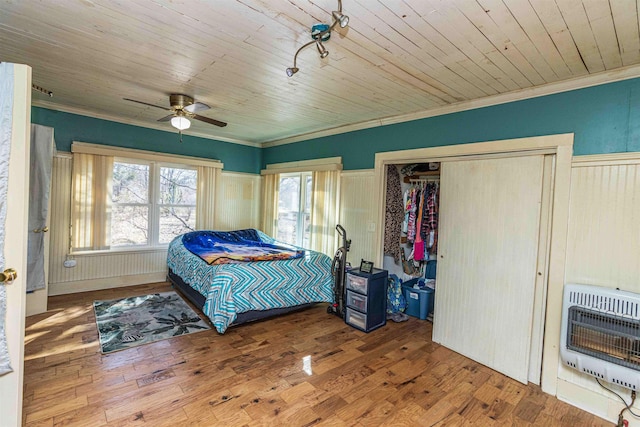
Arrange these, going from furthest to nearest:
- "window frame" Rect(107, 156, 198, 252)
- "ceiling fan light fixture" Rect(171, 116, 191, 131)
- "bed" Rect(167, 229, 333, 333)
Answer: "window frame" Rect(107, 156, 198, 252)
"ceiling fan light fixture" Rect(171, 116, 191, 131)
"bed" Rect(167, 229, 333, 333)

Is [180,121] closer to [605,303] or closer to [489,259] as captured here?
[489,259]

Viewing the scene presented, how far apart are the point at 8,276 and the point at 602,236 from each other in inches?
141

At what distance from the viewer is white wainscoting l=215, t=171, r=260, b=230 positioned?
211 inches

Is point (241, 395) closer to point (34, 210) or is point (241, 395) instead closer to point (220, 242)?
point (220, 242)

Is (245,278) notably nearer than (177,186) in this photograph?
Yes

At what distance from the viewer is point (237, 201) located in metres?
5.57


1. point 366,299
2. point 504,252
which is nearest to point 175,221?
point 366,299

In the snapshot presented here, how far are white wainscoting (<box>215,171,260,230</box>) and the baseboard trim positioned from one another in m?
1.25

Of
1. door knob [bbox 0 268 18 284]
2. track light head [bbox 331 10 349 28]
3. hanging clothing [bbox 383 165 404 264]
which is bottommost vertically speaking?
door knob [bbox 0 268 18 284]

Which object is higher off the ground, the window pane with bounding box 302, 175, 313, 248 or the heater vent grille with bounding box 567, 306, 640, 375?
the window pane with bounding box 302, 175, 313, 248

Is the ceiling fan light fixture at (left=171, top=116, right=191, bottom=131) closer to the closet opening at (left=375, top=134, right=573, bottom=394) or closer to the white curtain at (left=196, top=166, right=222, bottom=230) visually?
the white curtain at (left=196, top=166, right=222, bottom=230)

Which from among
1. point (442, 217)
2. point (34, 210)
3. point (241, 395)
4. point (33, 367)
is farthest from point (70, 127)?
point (442, 217)

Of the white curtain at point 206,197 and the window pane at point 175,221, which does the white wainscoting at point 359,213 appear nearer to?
the white curtain at point 206,197

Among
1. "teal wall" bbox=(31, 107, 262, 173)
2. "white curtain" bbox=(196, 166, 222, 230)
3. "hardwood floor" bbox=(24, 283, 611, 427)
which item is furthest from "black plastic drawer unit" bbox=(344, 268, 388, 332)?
"teal wall" bbox=(31, 107, 262, 173)
